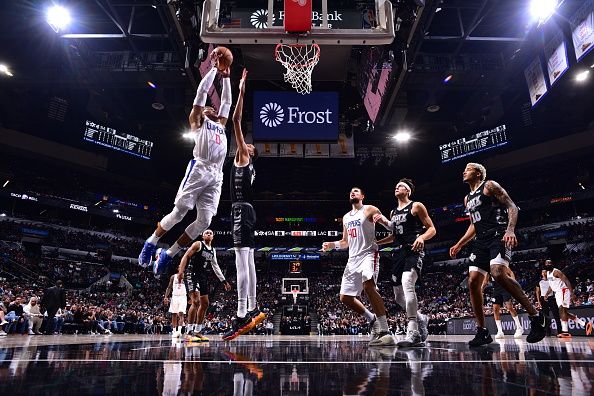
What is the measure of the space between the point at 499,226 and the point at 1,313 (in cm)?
1216

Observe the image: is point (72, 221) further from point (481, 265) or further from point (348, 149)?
point (481, 265)

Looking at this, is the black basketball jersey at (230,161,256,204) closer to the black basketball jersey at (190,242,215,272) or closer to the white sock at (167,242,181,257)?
the white sock at (167,242,181,257)

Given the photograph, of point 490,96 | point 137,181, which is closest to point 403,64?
point 490,96

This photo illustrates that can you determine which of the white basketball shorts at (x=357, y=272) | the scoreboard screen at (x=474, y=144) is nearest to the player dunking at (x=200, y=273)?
the white basketball shorts at (x=357, y=272)

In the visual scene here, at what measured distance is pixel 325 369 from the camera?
241 centimetres

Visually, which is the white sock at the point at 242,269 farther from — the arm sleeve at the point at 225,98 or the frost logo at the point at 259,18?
the frost logo at the point at 259,18

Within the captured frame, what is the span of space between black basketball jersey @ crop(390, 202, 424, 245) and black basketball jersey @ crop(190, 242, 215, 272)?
3.53 meters

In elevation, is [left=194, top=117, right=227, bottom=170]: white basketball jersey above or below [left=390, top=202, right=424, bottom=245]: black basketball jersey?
above

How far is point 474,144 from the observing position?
2327 cm

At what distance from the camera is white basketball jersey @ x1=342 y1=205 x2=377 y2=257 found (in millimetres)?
5223

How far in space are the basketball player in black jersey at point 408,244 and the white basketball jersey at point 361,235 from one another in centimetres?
20

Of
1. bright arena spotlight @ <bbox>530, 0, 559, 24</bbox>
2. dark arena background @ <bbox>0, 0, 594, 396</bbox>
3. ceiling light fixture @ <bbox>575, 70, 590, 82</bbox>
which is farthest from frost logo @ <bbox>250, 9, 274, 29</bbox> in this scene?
ceiling light fixture @ <bbox>575, 70, 590, 82</bbox>

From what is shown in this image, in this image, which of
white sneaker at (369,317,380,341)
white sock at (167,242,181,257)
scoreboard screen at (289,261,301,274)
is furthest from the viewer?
scoreboard screen at (289,261,301,274)

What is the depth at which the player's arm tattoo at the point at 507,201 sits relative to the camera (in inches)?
173
